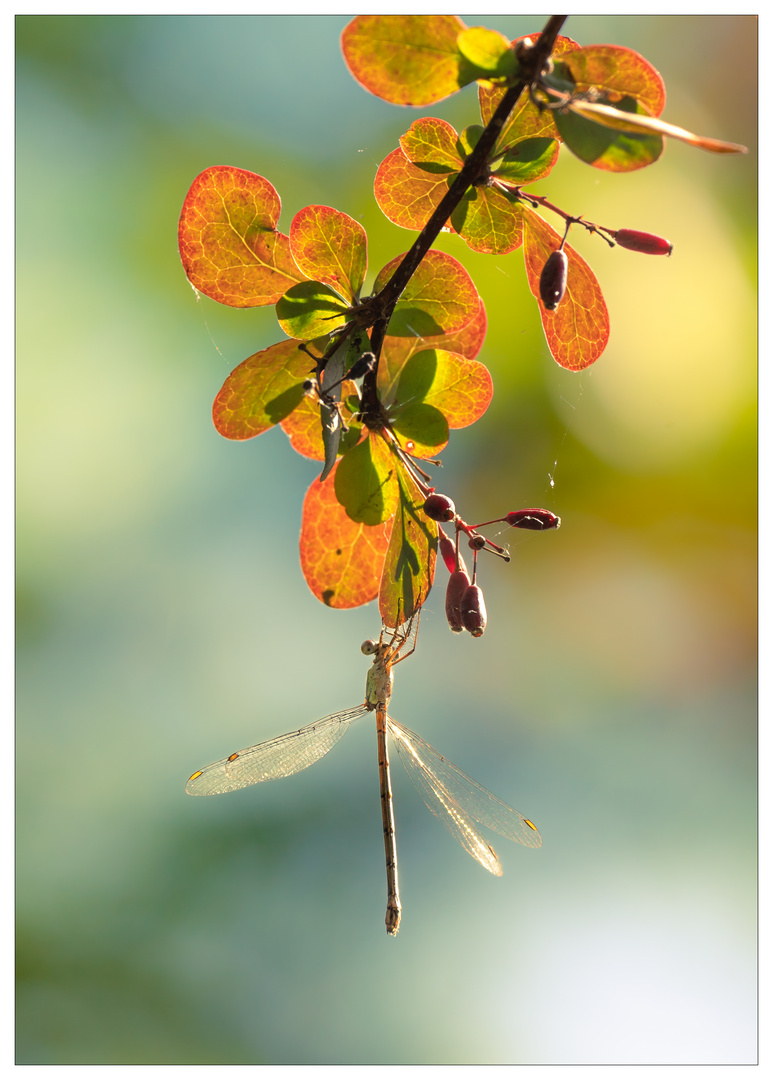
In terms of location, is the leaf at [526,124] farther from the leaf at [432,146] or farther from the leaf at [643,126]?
the leaf at [643,126]

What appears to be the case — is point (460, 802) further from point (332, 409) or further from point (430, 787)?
point (332, 409)

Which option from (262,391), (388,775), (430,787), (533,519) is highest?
(262,391)

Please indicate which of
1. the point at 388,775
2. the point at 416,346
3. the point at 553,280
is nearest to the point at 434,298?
the point at 416,346

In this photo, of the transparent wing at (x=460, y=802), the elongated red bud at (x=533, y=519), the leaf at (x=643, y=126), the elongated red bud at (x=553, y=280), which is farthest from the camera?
the transparent wing at (x=460, y=802)

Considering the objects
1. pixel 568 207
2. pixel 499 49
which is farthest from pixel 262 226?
pixel 568 207

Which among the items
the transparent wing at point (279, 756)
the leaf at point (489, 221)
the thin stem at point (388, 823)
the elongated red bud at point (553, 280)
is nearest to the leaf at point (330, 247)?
the leaf at point (489, 221)

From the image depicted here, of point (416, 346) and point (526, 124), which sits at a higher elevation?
point (526, 124)
